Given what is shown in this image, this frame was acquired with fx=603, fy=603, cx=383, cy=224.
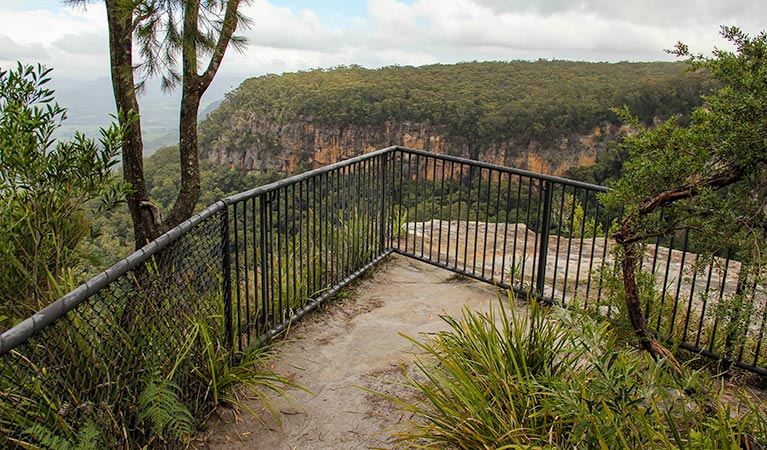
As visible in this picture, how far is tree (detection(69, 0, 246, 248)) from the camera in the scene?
5.27 m

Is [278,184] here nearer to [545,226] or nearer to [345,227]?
[345,227]

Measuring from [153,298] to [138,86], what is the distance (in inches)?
158

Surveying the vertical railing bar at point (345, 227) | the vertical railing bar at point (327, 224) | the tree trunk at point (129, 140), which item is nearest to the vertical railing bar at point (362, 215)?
the vertical railing bar at point (345, 227)

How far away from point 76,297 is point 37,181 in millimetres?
1765

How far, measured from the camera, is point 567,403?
2.36 meters

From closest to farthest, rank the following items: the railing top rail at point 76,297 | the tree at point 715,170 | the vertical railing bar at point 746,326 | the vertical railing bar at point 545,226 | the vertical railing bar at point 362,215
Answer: the railing top rail at point 76,297
the tree at point 715,170
the vertical railing bar at point 746,326
the vertical railing bar at point 545,226
the vertical railing bar at point 362,215

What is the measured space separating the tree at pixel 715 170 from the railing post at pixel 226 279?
7.00ft

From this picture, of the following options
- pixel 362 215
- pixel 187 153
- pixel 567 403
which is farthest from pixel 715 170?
pixel 187 153

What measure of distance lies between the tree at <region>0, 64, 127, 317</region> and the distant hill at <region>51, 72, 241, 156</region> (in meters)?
0.18

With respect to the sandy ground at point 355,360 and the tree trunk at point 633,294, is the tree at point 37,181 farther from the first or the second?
the tree trunk at point 633,294

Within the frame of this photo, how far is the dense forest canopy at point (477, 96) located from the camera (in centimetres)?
4547

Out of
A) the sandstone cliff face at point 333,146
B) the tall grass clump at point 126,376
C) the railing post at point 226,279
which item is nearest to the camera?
the tall grass clump at point 126,376

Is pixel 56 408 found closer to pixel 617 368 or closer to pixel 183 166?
pixel 617 368

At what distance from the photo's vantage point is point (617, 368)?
2422mm
